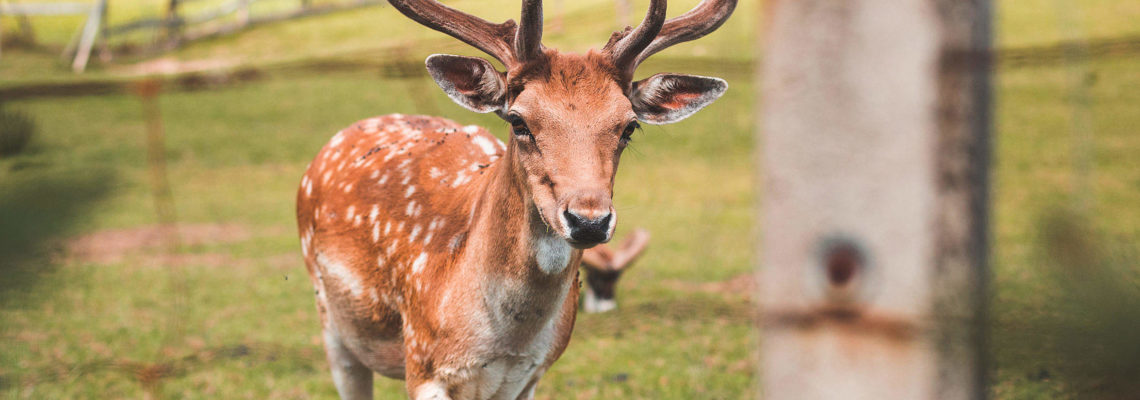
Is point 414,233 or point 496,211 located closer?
point 496,211

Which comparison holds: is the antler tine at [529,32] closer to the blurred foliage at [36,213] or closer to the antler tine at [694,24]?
the antler tine at [694,24]

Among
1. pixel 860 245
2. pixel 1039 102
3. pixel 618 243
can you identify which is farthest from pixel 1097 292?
pixel 1039 102

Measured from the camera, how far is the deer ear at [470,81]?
9.52ft

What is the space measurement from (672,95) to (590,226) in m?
0.73

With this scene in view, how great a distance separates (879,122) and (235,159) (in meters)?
15.5

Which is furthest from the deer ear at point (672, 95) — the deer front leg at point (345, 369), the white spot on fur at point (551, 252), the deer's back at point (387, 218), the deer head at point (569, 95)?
the deer front leg at point (345, 369)

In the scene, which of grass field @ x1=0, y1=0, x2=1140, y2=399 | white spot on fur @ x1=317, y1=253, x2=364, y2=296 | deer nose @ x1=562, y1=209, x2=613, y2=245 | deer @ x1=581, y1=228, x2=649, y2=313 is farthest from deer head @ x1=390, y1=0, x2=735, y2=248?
deer @ x1=581, y1=228, x2=649, y2=313

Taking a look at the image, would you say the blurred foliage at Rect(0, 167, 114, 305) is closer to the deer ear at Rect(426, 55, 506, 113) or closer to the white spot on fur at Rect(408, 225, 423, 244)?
the deer ear at Rect(426, 55, 506, 113)

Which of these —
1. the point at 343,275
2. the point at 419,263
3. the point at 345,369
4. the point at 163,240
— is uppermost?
the point at 419,263

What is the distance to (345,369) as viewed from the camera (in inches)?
160

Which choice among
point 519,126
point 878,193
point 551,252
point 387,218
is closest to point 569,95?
point 519,126

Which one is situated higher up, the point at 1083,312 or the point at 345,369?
the point at 1083,312

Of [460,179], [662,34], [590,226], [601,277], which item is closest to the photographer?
[590,226]

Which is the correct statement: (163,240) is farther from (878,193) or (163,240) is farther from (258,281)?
(878,193)
